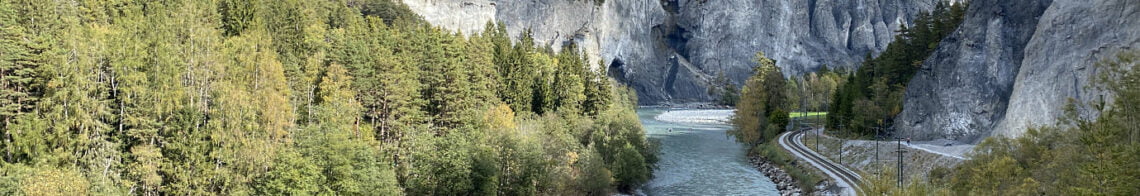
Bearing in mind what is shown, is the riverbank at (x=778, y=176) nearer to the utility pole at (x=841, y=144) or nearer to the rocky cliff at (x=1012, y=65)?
the utility pole at (x=841, y=144)

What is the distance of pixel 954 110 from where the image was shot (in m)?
63.4

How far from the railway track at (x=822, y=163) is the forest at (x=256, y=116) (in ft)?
48.7

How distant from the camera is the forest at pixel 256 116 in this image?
101 feet

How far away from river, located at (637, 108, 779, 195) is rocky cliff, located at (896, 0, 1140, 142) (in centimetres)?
1741

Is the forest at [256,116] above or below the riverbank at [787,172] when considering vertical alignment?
above

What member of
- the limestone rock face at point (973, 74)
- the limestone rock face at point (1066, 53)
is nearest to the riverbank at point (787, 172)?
the limestone rock face at point (1066, 53)

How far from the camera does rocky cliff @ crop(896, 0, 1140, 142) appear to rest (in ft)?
147

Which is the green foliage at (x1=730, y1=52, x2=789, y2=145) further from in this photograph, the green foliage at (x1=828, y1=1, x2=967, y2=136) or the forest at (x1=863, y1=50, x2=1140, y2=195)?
the forest at (x1=863, y1=50, x2=1140, y2=195)

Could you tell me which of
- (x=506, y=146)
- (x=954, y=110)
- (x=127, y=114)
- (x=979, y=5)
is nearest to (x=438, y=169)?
(x=506, y=146)

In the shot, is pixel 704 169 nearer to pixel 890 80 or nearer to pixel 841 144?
pixel 841 144

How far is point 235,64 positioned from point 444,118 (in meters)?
15.6

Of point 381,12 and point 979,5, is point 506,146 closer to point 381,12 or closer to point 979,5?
point 979,5

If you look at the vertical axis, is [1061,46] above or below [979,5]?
below

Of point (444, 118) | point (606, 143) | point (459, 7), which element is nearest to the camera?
point (444, 118)
